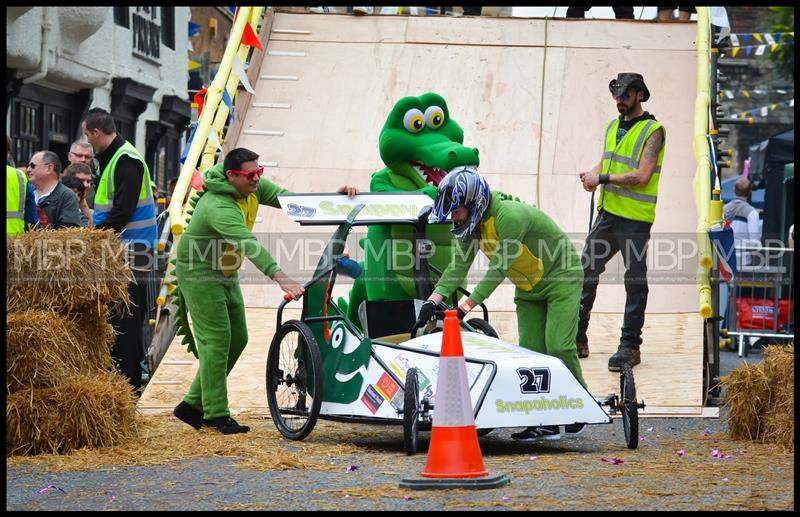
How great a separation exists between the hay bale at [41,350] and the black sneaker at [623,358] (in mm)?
4115

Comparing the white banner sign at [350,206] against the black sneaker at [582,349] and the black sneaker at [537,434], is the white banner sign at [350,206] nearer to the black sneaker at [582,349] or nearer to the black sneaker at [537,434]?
the black sneaker at [537,434]

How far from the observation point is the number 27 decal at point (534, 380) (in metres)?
8.48

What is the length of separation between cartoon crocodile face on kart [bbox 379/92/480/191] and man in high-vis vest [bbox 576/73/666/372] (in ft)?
3.90

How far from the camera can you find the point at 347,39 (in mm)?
18391

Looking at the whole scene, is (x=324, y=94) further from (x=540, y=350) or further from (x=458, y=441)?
(x=458, y=441)

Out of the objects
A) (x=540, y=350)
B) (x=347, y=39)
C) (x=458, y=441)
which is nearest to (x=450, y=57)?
(x=347, y=39)

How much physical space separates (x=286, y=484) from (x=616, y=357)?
14.9 ft

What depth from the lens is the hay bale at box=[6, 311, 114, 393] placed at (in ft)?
28.8

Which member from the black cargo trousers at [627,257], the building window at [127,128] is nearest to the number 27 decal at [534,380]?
the black cargo trousers at [627,257]

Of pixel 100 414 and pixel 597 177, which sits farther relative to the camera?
pixel 597 177

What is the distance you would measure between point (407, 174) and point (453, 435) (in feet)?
12.4

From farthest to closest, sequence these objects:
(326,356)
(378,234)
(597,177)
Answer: (597,177)
(378,234)
(326,356)

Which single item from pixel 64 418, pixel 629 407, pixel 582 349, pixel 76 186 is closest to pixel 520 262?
pixel 629 407

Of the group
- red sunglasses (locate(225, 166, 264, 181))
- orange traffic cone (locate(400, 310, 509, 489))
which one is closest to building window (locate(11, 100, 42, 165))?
red sunglasses (locate(225, 166, 264, 181))
